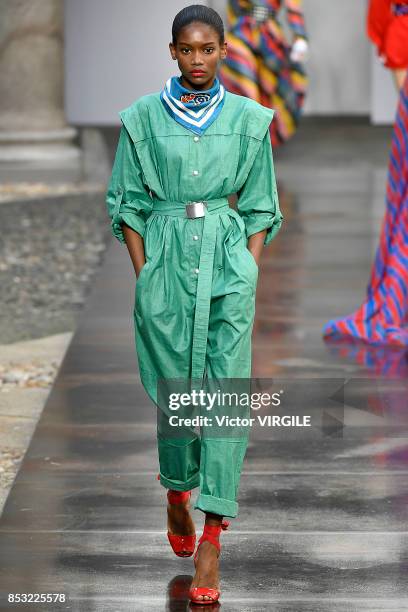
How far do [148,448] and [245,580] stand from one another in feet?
4.40

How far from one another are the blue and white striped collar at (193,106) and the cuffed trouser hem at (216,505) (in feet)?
2.91

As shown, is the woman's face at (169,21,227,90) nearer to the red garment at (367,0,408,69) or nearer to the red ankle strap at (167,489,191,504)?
the red ankle strap at (167,489,191,504)

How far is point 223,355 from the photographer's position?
12.4ft

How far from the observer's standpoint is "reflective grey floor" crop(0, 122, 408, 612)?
153 inches

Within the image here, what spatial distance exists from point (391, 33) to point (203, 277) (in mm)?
3425

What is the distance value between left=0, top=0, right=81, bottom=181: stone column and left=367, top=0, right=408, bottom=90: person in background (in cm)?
820

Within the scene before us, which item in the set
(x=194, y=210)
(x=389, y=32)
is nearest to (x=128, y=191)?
(x=194, y=210)

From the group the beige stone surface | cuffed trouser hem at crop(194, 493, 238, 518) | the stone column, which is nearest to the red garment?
the beige stone surface

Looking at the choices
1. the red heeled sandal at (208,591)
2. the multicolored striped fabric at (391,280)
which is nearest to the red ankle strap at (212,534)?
the red heeled sandal at (208,591)

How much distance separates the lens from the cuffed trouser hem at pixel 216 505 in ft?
12.4

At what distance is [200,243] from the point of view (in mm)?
3803

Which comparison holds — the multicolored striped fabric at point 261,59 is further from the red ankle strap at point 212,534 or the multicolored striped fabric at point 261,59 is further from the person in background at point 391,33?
the red ankle strap at point 212,534

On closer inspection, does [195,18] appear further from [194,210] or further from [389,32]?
[389,32]

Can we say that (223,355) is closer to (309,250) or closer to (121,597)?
(121,597)
